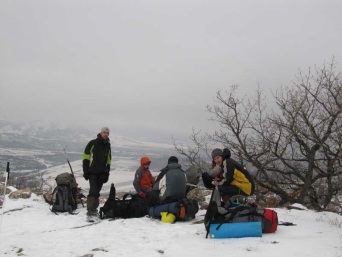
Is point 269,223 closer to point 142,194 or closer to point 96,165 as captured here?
point 142,194

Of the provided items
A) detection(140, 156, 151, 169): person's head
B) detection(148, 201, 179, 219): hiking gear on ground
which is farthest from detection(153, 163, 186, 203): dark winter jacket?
detection(140, 156, 151, 169): person's head

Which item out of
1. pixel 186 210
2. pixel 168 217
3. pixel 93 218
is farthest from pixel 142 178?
pixel 186 210

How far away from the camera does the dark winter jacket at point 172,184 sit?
7520 mm

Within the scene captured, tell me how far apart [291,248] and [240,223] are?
0.98 metres

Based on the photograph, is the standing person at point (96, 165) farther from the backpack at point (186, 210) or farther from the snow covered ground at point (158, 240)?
the backpack at point (186, 210)

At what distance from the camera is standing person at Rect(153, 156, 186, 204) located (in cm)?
752

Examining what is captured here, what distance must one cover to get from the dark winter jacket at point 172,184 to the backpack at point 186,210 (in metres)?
0.32

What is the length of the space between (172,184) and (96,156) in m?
2.49

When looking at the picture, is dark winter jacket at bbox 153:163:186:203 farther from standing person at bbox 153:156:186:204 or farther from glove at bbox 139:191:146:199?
glove at bbox 139:191:146:199

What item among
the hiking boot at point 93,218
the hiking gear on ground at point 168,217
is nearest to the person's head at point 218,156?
the hiking gear on ground at point 168,217

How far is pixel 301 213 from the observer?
7980mm

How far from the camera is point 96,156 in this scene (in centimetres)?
854

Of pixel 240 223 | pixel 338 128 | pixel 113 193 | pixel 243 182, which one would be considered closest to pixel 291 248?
pixel 240 223

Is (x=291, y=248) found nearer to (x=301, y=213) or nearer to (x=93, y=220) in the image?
(x=301, y=213)
